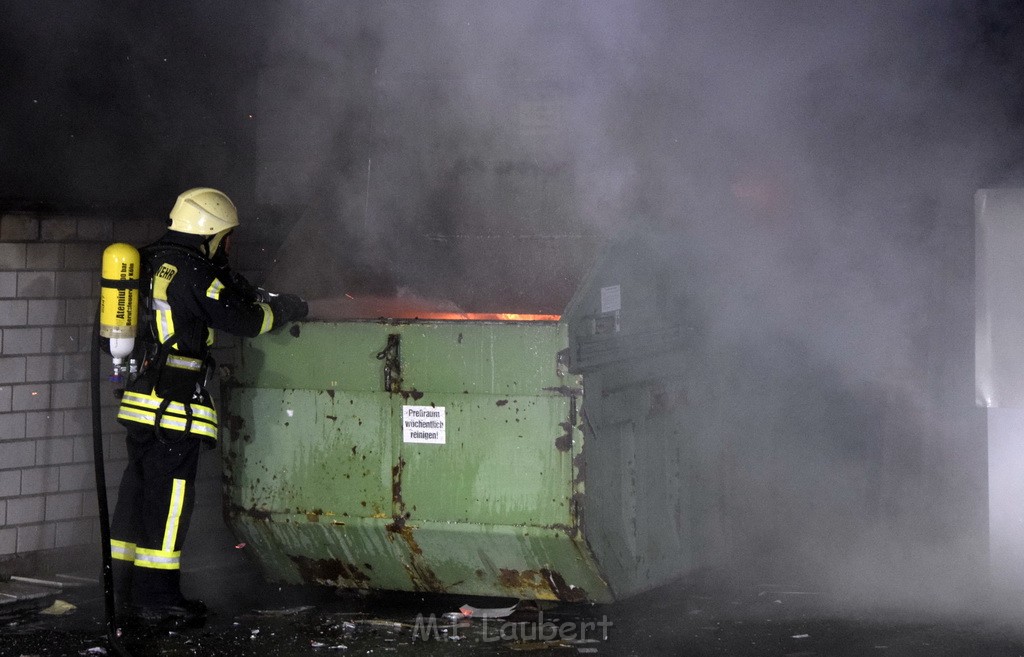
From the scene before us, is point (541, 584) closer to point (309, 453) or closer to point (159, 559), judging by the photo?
point (309, 453)

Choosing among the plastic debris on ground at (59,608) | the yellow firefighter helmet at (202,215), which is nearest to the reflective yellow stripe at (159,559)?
the plastic debris on ground at (59,608)

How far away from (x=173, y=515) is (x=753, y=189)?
9.91 ft

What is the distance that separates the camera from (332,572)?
5598mm

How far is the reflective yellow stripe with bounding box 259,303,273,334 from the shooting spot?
17.2 ft

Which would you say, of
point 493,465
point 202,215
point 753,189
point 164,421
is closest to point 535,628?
point 493,465

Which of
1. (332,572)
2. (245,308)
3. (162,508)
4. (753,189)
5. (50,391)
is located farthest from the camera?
(753,189)

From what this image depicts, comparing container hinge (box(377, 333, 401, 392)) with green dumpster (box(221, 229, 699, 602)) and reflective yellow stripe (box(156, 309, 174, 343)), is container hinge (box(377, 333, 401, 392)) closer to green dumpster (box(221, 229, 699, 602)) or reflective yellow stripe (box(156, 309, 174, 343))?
green dumpster (box(221, 229, 699, 602))

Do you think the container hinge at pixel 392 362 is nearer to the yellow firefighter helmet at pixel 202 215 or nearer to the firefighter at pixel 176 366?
Result: the firefighter at pixel 176 366

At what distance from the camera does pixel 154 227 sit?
20.8 ft

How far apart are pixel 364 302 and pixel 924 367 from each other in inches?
103

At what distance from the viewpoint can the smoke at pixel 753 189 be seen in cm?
579

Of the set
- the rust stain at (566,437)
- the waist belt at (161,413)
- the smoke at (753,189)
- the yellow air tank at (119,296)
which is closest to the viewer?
the rust stain at (566,437)

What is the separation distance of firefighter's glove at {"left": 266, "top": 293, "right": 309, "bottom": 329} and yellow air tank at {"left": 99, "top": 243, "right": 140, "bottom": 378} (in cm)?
53

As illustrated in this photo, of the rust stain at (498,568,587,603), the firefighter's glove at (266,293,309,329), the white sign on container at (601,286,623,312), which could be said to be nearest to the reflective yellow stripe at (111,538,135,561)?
the firefighter's glove at (266,293,309,329)
